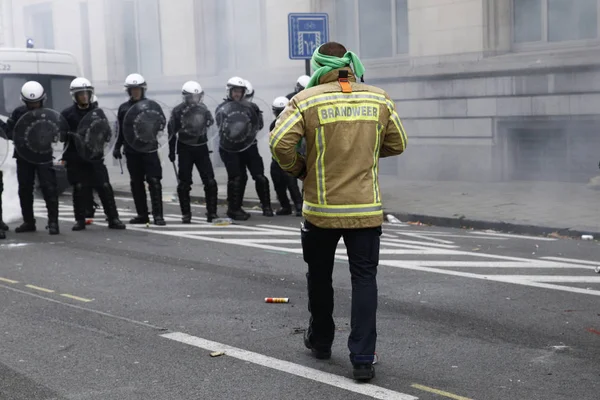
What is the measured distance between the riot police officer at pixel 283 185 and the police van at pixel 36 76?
15.5 ft

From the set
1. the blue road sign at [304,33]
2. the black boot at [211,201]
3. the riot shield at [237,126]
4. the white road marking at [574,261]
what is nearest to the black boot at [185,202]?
the black boot at [211,201]

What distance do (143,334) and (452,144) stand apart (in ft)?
32.5

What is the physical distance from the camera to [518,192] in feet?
42.1

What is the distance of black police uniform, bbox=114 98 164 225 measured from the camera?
427 inches

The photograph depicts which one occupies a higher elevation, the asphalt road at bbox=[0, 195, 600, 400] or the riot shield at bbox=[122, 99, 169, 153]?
the riot shield at bbox=[122, 99, 169, 153]

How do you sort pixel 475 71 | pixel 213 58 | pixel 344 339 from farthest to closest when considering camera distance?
pixel 213 58 < pixel 475 71 < pixel 344 339

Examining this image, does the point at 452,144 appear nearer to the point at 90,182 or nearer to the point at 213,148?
the point at 213,148

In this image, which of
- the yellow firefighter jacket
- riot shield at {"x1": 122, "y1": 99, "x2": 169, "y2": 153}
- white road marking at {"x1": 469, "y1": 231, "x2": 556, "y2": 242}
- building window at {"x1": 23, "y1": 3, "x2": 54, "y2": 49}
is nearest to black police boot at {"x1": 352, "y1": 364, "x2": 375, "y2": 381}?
the yellow firefighter jacket

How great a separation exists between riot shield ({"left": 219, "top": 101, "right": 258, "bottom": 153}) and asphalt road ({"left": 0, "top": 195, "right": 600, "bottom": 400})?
224cm

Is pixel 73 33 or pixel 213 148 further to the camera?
pixel 73 33

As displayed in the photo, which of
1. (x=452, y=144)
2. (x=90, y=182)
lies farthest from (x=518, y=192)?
(x=90, y=182)

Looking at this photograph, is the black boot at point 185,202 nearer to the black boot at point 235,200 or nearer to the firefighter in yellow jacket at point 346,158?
the black boot at point 235,200

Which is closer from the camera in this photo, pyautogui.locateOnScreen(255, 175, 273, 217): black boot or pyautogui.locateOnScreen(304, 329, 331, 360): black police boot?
pyautogui.locateOnScreen(304, 329, 331, 360): black police boot

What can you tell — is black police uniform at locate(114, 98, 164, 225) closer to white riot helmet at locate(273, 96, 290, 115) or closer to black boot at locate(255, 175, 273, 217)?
black boot at locate(255, 175, 273, 217)
